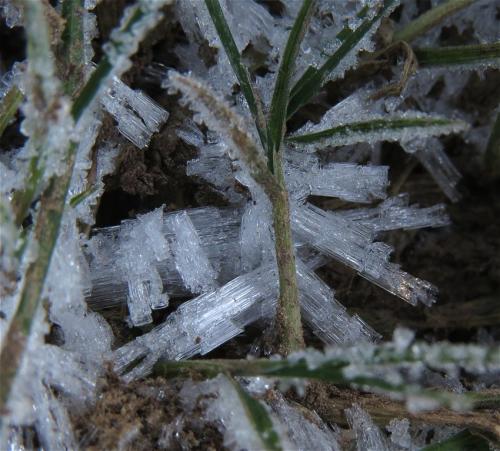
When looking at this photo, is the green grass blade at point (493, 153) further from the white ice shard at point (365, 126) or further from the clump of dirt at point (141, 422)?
the clump of dirt at point (141, 422)

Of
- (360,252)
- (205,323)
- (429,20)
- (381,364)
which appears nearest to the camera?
(381,364)

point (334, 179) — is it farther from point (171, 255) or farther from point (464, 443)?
point (464, 443)

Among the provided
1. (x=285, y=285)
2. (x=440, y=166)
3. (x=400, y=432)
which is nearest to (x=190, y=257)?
(x=285, y=285)

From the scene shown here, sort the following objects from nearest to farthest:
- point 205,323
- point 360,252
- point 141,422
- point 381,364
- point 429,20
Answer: point 381,364
point 141,422
point 205,323
point 360,252
point 429,20

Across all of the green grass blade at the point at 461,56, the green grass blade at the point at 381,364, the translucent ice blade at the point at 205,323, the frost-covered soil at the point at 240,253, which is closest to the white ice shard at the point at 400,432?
the frost-covered soil at the point at 240,253

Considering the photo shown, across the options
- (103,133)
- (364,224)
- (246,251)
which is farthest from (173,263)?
(364,224)

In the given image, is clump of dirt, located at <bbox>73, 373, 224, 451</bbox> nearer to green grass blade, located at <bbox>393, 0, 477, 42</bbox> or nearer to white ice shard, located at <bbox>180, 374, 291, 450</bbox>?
white ice shard, located at <bbox>180, 374, 291, 450</bbox>
